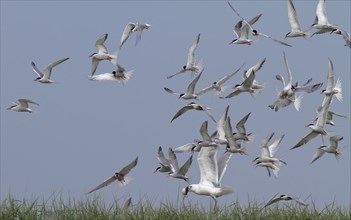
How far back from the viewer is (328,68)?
1361cm

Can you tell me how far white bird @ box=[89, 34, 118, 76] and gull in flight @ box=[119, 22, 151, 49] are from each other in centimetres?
54

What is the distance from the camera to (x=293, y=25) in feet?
50.2

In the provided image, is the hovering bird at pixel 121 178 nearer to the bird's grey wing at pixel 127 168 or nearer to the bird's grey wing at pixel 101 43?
the bird's grey wing at pixel 127 168

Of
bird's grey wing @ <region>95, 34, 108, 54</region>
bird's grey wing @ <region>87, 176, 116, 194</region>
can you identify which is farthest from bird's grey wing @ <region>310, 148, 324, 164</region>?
bird's grey wing @ <region>95, 34, 108, 54</region>

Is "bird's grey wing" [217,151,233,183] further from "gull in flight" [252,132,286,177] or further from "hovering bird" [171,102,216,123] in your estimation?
"hovering bird" [171,102,216,123]

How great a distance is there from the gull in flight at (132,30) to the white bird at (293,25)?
2980 millimetres

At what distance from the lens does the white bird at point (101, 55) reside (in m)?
15.5

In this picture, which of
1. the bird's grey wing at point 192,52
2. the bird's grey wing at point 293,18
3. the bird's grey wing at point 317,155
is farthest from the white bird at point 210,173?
the bird's grey wing at point 293,18

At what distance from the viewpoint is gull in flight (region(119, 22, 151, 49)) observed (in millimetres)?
15047

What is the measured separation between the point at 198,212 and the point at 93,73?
19.2 ft

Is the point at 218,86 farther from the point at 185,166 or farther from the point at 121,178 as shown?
the point at 121,178

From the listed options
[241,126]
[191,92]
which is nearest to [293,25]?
[191,92]

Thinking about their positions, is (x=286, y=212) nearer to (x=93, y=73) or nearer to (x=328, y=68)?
(x=328, y=68)

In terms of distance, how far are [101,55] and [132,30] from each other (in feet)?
3.15
